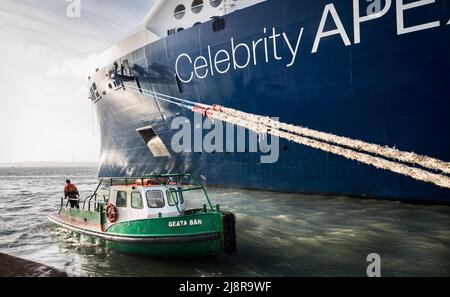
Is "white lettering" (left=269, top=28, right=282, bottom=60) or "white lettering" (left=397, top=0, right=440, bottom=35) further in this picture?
"white lettering" (left=269, top=28, right=282, bottom=60)

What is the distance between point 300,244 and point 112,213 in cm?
541

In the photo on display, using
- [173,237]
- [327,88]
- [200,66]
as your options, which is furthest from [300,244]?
[200,66]

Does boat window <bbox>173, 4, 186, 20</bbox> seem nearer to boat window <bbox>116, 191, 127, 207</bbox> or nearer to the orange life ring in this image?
boat window <bbox>116, 191, 127, 207</bbox>

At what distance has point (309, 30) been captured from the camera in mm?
13219

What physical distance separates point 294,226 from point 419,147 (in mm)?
5307

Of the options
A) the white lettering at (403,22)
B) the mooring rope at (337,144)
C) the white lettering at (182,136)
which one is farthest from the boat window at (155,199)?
the white lettering at (403,22)

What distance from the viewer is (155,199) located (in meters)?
9.05

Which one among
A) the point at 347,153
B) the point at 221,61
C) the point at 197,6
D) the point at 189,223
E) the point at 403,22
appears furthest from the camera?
the point at 197,6

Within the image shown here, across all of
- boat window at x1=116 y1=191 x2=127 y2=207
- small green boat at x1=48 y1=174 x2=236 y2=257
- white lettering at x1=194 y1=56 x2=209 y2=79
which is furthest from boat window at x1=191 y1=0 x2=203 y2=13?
boat window at x1=116 y1=191 x2=127 y2=207

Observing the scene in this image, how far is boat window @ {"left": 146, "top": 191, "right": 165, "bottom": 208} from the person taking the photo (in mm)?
8954

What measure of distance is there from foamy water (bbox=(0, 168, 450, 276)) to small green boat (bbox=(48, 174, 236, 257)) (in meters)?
0.34

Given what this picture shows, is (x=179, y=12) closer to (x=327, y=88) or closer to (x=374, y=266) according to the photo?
(x=327, y=88)
